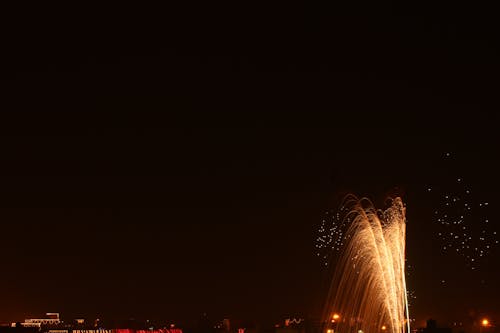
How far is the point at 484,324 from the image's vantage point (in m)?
70.2

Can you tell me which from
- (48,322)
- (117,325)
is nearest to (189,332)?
(117,325)

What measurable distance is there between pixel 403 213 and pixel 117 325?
114548 mm

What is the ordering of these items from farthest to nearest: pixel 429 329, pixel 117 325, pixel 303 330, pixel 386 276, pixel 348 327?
pixel 117 325
pixel 348 327
pixel 303 330
pixel 429 329
pixel 386 276

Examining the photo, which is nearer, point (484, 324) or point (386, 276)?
point (386, 276)

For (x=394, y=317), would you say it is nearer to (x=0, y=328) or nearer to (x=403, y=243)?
(x=403, y=243)

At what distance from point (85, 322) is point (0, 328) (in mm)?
101066

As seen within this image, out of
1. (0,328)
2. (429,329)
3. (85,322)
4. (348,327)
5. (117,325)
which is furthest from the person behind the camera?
(85,322)

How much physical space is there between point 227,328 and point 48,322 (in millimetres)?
53842

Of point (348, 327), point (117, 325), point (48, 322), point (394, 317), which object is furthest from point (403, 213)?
point (48, 322)

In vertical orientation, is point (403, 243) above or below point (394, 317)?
above

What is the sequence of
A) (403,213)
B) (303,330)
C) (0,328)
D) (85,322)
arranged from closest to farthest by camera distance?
(403,213), (0,328), (303,330), (85,322)

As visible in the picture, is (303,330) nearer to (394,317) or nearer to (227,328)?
(227,328)

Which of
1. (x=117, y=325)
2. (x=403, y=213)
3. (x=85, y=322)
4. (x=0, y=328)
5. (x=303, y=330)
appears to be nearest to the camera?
(x=403, y=213)

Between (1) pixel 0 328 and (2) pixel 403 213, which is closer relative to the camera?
(2) pixel 403 213
